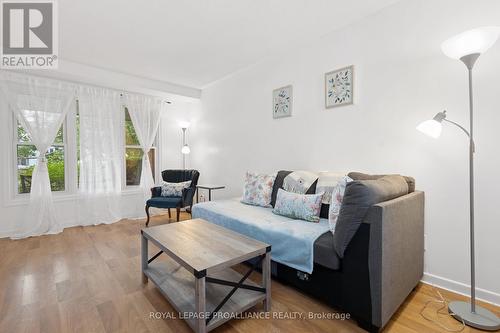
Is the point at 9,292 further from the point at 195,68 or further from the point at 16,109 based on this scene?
the point at 195,68

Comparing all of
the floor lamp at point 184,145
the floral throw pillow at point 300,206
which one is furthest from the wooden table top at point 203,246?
the floor lamp at point 184,145

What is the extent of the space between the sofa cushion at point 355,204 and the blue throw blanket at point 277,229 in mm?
251

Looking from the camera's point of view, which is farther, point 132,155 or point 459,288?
point 132,155

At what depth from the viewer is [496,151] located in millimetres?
1696

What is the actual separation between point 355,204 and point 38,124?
4.26 meters

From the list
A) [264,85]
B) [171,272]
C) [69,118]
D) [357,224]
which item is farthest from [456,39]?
[69,118]

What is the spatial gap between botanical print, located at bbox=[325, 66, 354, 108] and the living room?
2 cm

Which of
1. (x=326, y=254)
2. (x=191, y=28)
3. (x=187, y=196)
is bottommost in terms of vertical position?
(x=326, y=254)

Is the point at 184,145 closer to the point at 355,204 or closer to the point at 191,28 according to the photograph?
the point at 191,28

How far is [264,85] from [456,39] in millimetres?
2218

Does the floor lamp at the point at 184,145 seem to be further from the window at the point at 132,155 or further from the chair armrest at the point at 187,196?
the chair armrest at the point at 187,196

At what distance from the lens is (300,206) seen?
223 centimetres

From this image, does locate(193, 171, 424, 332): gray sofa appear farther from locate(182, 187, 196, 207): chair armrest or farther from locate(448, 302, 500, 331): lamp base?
locate(182, 187, 196, 207): chair armrest

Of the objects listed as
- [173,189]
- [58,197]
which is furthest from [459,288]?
[58,197]
